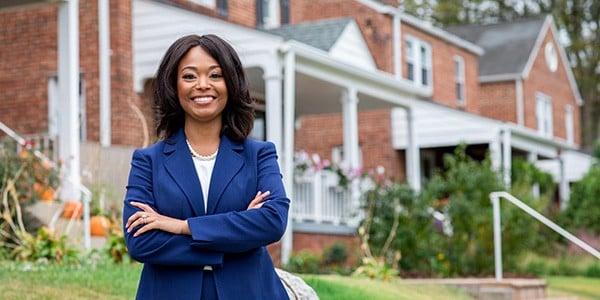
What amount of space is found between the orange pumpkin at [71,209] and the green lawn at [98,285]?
80.2 inches

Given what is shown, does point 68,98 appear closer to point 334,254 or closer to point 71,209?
point 71,209

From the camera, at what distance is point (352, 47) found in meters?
19.9

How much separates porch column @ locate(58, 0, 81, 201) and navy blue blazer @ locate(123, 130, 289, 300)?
29.3 ft

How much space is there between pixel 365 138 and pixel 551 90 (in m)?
11.9

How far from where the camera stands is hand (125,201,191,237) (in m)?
3.23

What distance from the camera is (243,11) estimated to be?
1852 centimetres

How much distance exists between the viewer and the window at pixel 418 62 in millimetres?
25203

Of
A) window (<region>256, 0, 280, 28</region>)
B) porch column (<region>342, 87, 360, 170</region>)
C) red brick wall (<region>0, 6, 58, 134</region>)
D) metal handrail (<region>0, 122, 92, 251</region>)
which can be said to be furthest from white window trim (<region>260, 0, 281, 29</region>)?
metal handrail (<region>0, 122, 92, 251</region>)

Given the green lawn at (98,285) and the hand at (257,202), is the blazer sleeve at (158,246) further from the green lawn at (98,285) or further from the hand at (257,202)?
the green lawn at (98,285)

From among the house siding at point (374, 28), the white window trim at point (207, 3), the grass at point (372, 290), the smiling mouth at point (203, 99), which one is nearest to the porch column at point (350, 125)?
the white window trim at point (207, 3)

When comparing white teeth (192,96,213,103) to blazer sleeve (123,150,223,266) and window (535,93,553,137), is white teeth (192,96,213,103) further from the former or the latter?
window (535,93,553,137)

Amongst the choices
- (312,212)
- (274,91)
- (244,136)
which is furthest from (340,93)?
(244,136)

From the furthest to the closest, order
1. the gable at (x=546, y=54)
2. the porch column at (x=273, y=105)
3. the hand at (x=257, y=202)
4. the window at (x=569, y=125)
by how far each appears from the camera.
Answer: the window at (x=569, y=125) < the gable at (x=546, y=54) < the porch column at (x=273, y=105) < the hand at (x=257, y=202)

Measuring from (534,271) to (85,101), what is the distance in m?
7.29
